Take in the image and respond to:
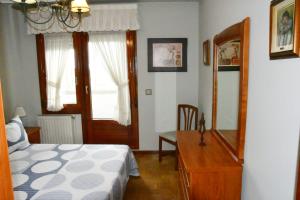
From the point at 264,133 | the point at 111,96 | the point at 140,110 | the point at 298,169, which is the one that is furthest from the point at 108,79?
the point at 298,169

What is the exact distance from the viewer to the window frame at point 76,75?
150 inches

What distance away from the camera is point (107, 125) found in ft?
13.3

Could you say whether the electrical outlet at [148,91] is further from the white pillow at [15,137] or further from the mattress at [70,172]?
the white pillow at [15,137]

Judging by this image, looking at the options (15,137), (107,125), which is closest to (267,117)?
(15,137)

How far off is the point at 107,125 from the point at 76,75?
0.99 m

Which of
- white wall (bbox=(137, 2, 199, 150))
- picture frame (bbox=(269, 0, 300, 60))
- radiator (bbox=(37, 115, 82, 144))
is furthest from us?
radiator (bbox=(37, 115, 82, 144))

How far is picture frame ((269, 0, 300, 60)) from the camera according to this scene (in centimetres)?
101

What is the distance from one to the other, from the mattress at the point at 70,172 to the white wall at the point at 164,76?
1.10 m

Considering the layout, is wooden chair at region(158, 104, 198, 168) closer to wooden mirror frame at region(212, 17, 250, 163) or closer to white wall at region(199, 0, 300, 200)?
wooden mirror frame at region(212, 17, 250, 163)

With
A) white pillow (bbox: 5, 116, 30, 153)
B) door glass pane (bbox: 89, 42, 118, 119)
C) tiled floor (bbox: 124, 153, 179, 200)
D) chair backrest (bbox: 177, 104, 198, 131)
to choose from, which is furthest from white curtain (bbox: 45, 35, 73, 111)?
chair backrest (bbox: 177, 104, 198, 131)

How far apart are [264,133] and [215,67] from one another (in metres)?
1.17

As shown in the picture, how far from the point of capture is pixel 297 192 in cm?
99

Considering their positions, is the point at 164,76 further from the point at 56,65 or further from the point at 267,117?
the point at 267,117

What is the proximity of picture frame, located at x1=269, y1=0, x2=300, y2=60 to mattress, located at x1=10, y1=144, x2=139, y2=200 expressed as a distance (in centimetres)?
160
